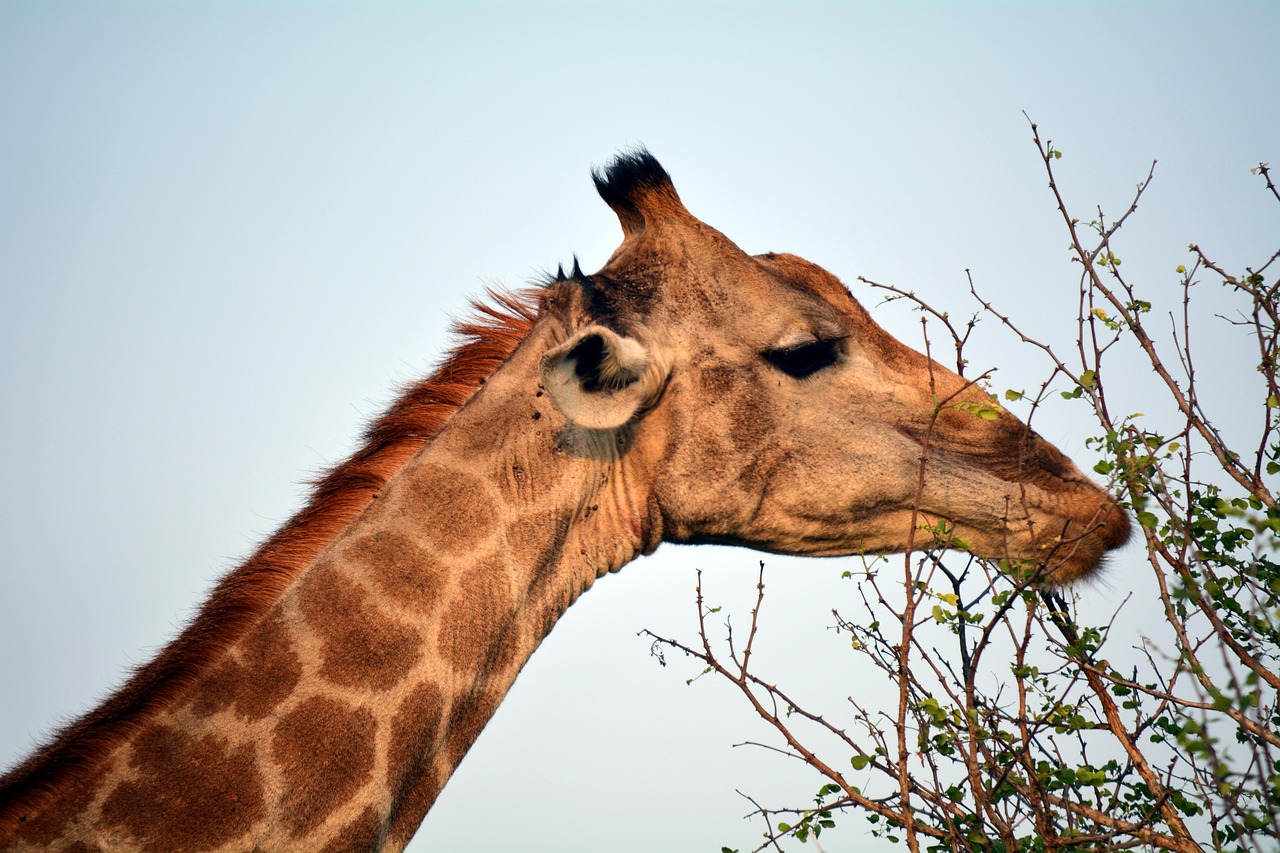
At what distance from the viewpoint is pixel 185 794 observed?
136 inches

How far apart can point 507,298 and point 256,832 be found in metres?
2.59

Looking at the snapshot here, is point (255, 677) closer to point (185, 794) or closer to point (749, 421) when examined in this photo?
point (185, 794)

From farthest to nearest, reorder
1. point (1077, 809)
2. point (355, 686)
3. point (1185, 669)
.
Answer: point (355, 686), point (1077, 809), point (1185, 669)

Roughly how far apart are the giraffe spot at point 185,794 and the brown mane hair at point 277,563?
15cm

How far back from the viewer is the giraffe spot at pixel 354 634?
149 inches

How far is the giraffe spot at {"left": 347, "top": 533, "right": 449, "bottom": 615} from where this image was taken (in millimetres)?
3969

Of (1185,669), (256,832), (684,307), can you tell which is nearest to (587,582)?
Result: (684,307)

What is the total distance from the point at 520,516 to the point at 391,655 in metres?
0.76

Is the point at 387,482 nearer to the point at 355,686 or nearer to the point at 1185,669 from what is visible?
the point at 355,686

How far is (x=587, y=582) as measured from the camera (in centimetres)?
457

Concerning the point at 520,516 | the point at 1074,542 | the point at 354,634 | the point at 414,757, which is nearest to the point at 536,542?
the point at 520,516

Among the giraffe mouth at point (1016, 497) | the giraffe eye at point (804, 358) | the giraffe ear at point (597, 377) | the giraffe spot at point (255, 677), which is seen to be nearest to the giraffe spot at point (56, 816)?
the giraffe spot at point (255, 677)

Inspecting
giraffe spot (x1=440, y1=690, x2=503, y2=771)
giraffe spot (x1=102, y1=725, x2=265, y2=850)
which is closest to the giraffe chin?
giraffe spot (x1=440, y1=690, x2=503, y2=771)

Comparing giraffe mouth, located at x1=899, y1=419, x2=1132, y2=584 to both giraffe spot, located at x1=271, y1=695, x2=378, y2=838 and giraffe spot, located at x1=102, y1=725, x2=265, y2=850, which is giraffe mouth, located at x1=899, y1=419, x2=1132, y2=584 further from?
giraffe spot, located at x1=102, y1=725, x2=265, y2=850
